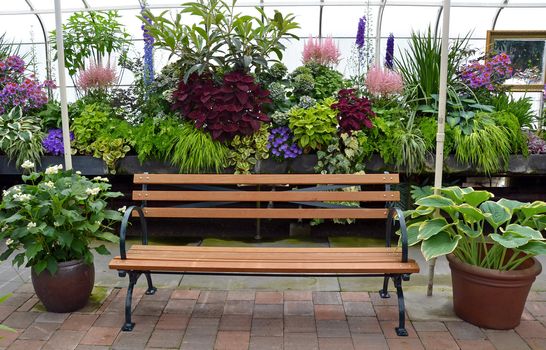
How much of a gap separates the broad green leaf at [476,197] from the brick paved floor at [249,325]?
2.47 feet

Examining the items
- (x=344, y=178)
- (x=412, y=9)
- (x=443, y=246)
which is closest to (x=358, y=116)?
(x=344, y=178)

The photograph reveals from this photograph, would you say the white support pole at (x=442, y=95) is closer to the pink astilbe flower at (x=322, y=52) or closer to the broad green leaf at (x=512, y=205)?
the broad green leaf at (x=512, y=205)

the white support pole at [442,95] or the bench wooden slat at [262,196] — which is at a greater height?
the white support pole at [442,95]

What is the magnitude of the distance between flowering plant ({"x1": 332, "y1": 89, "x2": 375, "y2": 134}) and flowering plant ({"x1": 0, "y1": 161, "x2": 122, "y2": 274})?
7.05 ft

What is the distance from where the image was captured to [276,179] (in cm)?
346

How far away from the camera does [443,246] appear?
2771 mm

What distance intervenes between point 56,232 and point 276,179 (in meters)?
1.48

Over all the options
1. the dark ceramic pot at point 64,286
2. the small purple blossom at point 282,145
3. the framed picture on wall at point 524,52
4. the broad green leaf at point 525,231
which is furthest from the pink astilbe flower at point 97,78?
the framed picture on wall at point 524,52

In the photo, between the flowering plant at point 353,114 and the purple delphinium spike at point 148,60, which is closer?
the flowering plant at point 353,114

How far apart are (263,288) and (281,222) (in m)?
1.30

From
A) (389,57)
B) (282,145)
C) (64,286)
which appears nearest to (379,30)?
(389,57)

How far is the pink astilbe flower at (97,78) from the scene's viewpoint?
486 cm

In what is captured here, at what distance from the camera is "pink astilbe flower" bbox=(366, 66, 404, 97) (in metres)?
4.61

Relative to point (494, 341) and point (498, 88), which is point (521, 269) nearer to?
point (494, 341)
